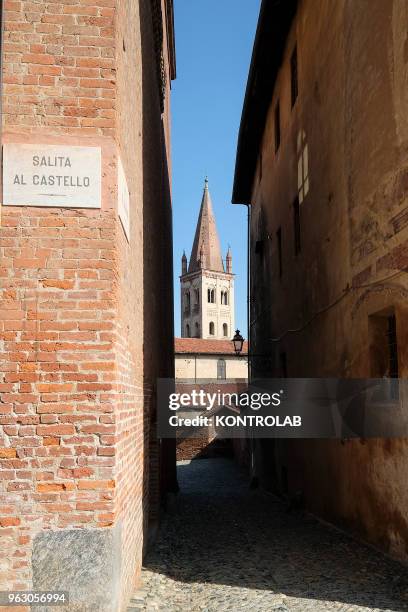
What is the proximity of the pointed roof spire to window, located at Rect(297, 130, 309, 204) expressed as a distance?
Answer: 64585mm

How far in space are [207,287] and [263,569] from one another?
2835 inches

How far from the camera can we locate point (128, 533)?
5082mm

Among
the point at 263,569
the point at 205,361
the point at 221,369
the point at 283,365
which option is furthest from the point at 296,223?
the point at 221,369

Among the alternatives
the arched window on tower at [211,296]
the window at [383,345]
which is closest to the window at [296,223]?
the window at [383,345]

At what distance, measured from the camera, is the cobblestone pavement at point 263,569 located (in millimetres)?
5555

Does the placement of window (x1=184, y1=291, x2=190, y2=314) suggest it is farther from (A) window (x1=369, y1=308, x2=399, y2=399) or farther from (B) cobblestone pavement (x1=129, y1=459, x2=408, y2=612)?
(A) window (x1=369, y1=308, x2=399, y2=399)

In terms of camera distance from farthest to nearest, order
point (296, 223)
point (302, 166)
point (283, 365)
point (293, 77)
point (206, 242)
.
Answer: point (206, 242), point (283, 365), point (293, 77), point (296, 223), point (302, 166)

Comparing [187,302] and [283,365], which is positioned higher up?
[187,302]

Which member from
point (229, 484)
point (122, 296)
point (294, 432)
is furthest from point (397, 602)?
point (229, 484)

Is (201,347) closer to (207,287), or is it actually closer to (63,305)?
(207,287)

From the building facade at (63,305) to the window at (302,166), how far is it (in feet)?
22.0

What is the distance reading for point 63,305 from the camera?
4242mm

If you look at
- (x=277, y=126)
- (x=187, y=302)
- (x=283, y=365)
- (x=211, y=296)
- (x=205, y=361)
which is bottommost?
(x=283, y=365)

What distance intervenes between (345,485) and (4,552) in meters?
5.59
